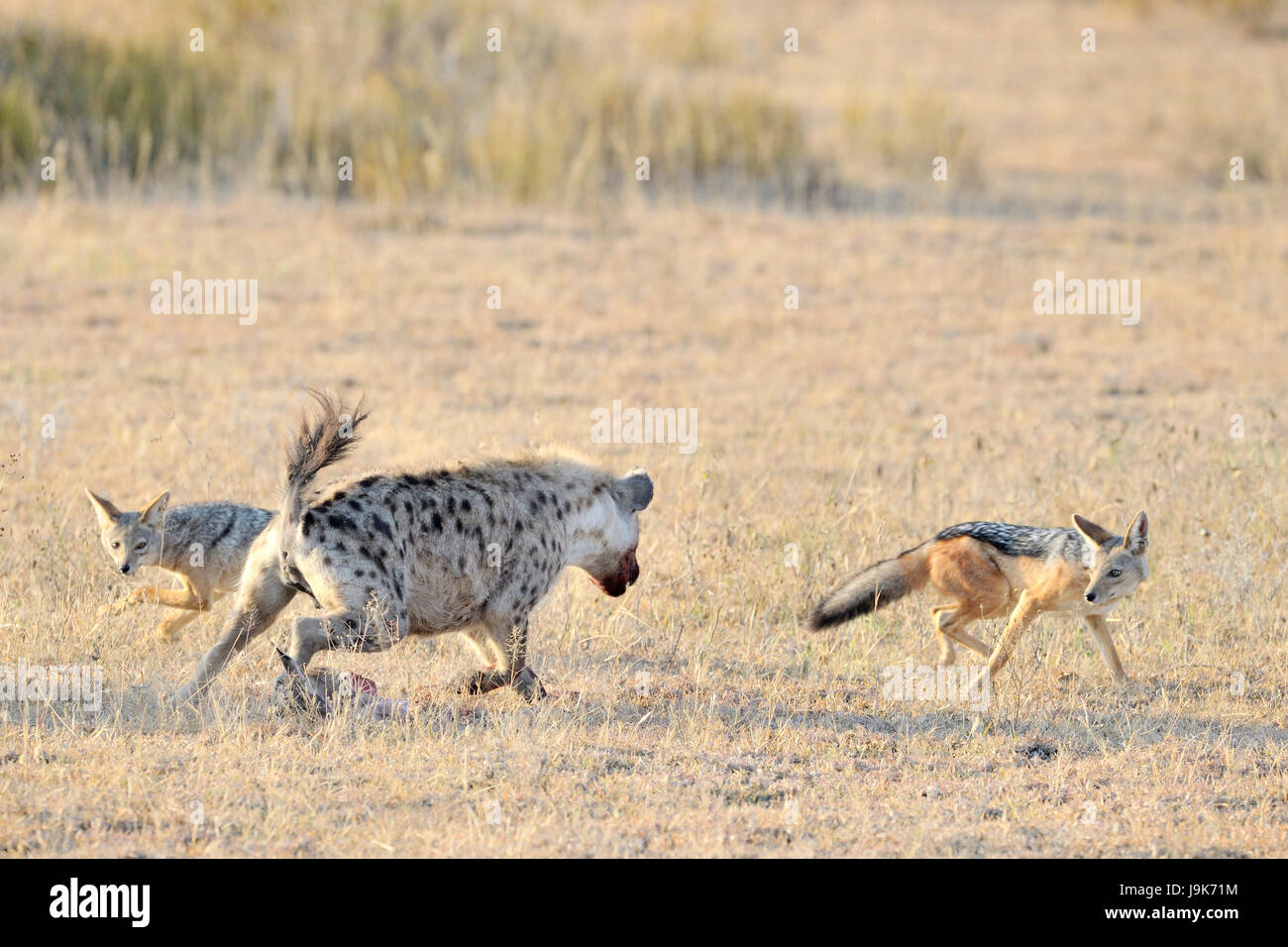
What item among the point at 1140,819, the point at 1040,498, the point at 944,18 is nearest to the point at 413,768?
the point at 1140,819

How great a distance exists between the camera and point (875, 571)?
316 inches

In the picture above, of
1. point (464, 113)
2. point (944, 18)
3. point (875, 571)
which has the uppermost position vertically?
point (944, 18)

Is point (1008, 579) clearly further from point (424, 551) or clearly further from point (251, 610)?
point (251, 610)

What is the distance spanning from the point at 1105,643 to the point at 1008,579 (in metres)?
0.56

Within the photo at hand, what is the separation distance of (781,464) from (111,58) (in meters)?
11.8

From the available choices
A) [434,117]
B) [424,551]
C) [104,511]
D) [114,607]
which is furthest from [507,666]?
[434,117]

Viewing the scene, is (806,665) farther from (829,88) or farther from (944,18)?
(944,18)

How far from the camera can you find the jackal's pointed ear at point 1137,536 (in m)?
7.48

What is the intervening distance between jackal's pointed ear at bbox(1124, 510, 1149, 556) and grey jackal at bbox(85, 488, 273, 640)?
4130mm

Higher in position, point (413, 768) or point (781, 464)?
point (781, 464)

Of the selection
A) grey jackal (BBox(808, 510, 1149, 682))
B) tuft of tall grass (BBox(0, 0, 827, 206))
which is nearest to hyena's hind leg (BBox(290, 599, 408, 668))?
grey jackal (BBox(808, 510, 1149, 682))

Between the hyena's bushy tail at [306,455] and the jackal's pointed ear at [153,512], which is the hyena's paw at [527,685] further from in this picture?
the jackal's pointed ear at [153,512]

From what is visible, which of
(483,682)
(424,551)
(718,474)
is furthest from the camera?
(718,474)

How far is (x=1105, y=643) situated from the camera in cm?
784
